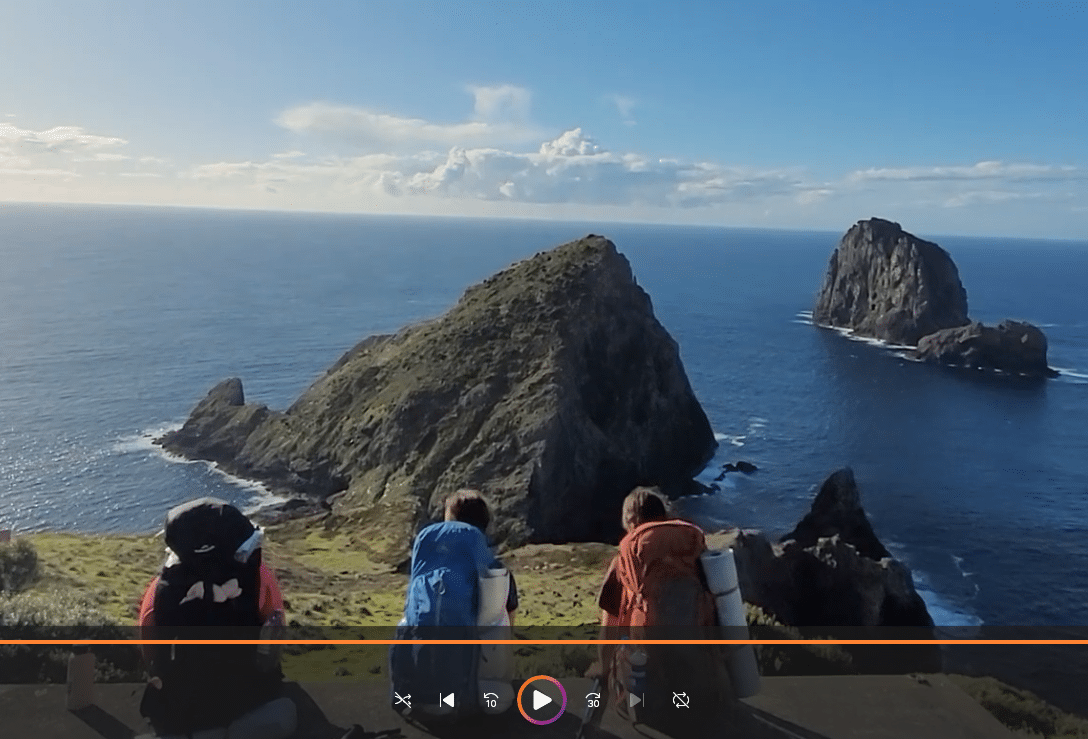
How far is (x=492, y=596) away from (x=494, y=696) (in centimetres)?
84

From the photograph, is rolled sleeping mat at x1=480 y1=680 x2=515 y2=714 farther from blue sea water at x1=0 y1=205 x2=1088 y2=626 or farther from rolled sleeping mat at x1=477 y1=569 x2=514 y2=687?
blue sea water at x1=0 y1=205 x2=1088 y2=626

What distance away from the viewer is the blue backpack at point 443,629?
21.9ft

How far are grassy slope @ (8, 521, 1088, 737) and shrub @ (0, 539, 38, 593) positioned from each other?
37 cm

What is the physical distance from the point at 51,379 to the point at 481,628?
4274 inches

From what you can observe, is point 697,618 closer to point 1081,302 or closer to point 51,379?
point 51,379

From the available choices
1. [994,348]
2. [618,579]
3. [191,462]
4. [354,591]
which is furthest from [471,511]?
[994,348]

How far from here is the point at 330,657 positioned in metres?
12.7

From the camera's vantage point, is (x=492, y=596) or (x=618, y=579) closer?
(x=492, y=596)

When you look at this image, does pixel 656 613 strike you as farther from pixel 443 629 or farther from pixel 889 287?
pixel 889 287

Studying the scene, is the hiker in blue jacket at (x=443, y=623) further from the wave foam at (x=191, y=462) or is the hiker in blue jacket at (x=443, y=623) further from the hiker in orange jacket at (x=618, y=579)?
the wave foam at (x=191, y=462)

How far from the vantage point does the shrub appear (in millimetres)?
18973

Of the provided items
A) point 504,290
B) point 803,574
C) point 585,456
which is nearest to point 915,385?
point 504,290

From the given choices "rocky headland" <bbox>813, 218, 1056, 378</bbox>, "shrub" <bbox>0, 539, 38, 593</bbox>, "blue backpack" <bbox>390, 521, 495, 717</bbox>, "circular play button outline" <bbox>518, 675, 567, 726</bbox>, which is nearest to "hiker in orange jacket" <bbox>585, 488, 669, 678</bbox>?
"circular play button outline" <bbox>518, 675, 567, 726</bbox>

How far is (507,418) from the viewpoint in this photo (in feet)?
189
